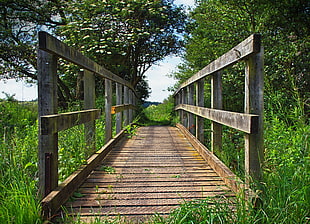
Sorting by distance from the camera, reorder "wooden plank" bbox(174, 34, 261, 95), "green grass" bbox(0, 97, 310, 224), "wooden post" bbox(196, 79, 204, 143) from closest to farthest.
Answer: "green grass" bbox(0, 97, 310, 224) < "wooden plank" bbox(174, 34, 261, 95) < "wooden post" bbox(196, 79, 204, 143)

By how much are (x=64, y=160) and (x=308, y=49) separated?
19.6 feet

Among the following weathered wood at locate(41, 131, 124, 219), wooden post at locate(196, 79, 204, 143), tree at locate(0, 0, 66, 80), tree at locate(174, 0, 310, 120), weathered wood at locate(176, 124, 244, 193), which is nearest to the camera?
weathered wood at locate(41, 131, 124, 219)

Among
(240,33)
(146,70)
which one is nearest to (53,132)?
(240,33)

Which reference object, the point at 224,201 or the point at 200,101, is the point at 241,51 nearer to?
the point at 224,201

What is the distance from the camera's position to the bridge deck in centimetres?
218

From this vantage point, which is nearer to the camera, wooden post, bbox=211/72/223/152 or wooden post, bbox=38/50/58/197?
wooden post, bbox=38/50/58/197

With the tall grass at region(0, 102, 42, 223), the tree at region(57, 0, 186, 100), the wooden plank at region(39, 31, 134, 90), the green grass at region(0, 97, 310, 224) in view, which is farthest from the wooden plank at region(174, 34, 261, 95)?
the tree at region(57, 0, 186, 100)

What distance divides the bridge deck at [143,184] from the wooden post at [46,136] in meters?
0.27

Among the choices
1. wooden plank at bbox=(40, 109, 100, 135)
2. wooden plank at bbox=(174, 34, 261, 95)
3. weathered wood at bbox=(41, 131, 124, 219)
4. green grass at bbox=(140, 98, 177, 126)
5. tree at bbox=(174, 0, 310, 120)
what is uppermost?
tree at bbox=(174, 0, 310, 120)

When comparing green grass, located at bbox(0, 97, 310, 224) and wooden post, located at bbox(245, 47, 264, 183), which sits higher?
wooden post, located at bbox(245, 47, 264, 183)

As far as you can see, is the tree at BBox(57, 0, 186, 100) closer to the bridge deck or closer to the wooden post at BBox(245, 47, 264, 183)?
the bridge deck

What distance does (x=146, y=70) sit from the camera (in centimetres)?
1605

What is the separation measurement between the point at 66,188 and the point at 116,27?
10718 mm

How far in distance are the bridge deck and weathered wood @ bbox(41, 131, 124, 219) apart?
2.7 inches
